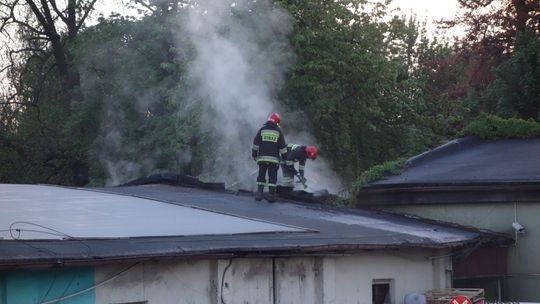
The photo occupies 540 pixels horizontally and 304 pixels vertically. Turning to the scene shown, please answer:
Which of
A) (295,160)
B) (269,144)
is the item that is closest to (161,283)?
(269,144)

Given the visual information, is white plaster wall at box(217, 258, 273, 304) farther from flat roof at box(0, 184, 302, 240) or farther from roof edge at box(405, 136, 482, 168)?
roof edge at box(405, 136, 482, 168)

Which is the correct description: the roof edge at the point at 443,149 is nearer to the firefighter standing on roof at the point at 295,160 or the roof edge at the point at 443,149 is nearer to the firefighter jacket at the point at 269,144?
the firefighter standing on roof at the point at 295,160

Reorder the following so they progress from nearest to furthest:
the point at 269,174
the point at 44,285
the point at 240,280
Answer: the point at 44,285, the point at 240,280, the point at 269,174

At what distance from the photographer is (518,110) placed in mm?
30297

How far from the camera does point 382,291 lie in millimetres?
16703

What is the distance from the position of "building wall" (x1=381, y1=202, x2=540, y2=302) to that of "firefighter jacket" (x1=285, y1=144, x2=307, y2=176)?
3364mm

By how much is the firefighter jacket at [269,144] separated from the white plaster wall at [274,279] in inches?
123

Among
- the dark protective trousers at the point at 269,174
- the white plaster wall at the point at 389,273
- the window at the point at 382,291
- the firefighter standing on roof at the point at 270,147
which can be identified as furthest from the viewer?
the dark protective trousers at the point at 269,174

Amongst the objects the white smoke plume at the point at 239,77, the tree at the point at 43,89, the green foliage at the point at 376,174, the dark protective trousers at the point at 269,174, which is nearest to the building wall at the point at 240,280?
the dark protective trousers at the point at 269,174

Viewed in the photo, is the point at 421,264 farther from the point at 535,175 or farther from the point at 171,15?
the point at 171,15

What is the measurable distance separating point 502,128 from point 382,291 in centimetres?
841

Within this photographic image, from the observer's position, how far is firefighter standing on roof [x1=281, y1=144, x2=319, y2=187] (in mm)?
19719

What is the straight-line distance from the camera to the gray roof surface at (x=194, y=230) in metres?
11.2

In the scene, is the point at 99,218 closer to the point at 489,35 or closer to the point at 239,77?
the point at 239,77
